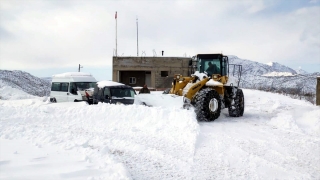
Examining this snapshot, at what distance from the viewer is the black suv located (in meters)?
12.9

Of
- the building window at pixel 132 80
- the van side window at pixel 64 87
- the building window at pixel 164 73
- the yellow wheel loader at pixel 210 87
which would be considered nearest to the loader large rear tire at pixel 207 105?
the yellow wheel loader at pixel 210 87

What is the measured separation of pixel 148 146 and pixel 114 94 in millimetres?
6767

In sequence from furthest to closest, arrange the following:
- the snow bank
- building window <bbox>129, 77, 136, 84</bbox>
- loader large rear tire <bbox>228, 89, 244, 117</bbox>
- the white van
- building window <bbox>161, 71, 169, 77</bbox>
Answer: building window <bbox>129, 77, 136, 84</bbox>
building window <bbox>161, 71, 169, 77</bbox>
the snow bank
the white van
loader large rear tire <bbox>228, 89, 244, 117</bbox>

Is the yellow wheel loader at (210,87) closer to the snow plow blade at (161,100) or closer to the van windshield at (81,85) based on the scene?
the snow plow blade at (161,100)

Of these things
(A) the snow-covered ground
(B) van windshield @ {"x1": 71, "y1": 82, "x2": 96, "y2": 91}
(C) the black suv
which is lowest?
(A) the snow-covered ground

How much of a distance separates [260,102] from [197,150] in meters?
13.7

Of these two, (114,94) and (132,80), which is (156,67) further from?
(114,94)

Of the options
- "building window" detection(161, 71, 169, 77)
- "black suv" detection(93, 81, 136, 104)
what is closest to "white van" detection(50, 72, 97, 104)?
"black suv" detection(93, 81, 136, 104)

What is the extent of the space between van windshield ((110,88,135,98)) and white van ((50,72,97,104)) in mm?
2640

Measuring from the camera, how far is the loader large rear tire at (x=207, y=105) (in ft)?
33.9

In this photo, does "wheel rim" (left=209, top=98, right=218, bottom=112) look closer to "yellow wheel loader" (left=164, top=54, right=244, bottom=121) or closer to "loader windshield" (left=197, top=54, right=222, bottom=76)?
"yellow wheel loader" (left=164, top=54, right=244, bottom=121)

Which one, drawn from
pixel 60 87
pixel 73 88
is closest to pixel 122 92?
pixel 73 88

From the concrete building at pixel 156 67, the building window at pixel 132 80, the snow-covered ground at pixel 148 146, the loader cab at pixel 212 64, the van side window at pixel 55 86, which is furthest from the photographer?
the building window at pixel 132 80

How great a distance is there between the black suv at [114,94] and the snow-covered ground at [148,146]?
9.91 feet
